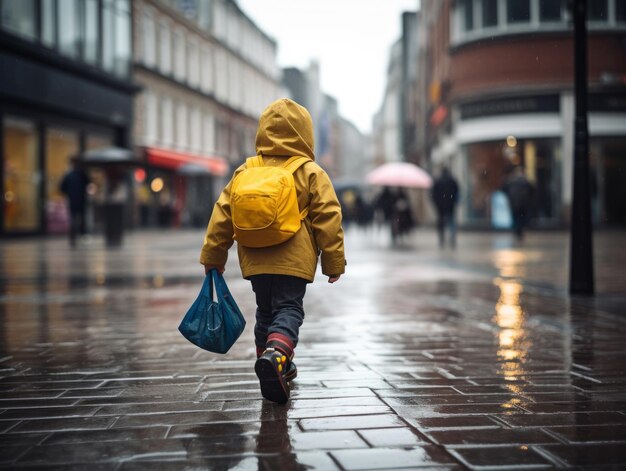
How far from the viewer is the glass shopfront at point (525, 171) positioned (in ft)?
91.5

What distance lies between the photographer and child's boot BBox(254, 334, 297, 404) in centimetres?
380

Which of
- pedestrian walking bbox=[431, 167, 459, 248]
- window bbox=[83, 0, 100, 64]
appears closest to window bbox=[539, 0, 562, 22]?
pedestrian walking bbox=[431, 167, 459, 248]

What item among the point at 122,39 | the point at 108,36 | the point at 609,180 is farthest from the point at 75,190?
the point at 609,180

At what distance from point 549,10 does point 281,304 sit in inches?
1020

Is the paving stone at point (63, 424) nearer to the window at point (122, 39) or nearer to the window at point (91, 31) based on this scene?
the window at point (91, 31)

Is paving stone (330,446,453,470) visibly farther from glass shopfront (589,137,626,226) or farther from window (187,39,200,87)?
window (187,39,200,87)

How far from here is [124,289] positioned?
1005 centimetres

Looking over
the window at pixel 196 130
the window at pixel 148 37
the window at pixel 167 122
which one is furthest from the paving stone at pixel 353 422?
the window at pixel 196 130

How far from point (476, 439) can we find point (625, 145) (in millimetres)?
26755

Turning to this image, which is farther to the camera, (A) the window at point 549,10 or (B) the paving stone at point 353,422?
(A) the window at point 549,10

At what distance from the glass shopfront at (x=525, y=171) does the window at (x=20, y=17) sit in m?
15.2

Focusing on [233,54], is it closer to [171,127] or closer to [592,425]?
[171,127]

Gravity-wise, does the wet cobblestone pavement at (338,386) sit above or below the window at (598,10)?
below

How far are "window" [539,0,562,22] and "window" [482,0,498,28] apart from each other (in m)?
1.55
